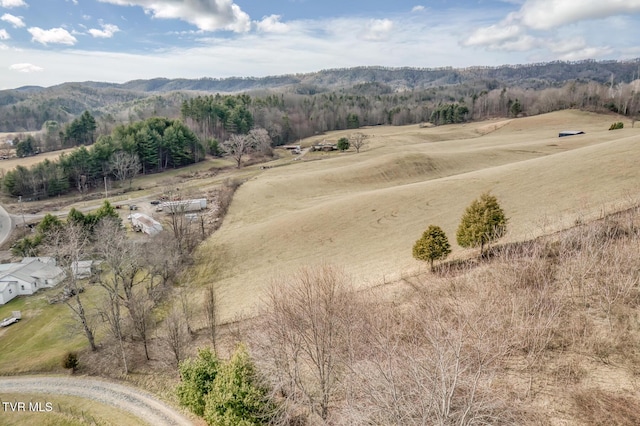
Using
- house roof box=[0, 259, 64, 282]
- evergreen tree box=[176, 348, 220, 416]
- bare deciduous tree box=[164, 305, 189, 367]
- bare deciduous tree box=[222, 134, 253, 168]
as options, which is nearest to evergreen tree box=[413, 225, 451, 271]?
evergreen tree box=[176, 348, 220, 416]

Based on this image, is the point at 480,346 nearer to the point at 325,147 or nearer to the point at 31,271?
the point at 31,271

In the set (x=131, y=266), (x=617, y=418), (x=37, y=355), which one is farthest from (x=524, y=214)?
(x=37, y=355)

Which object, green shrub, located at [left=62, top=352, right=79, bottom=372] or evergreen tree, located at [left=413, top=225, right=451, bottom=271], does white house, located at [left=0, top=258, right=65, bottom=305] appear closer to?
green shrub, located at [left=62, top=352, right=79, bottom=372]

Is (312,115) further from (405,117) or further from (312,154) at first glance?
(312,154)

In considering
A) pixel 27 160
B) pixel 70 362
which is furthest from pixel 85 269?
pixel 27 160

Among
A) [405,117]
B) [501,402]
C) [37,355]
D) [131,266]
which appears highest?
[405,117]

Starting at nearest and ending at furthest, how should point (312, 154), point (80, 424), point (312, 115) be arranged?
point (80, 424) → point (312, 154) → point (312, 115)
